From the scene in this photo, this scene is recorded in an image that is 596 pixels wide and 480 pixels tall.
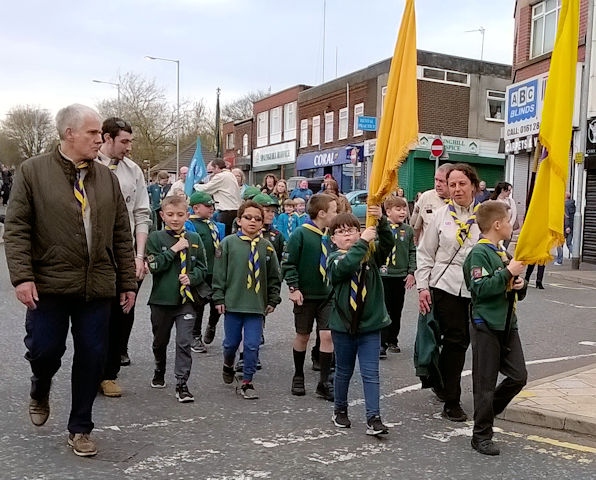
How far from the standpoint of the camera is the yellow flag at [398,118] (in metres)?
4.79

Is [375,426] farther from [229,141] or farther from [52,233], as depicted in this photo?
[229,141]

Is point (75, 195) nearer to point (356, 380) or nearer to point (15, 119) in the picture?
point (356, 380)

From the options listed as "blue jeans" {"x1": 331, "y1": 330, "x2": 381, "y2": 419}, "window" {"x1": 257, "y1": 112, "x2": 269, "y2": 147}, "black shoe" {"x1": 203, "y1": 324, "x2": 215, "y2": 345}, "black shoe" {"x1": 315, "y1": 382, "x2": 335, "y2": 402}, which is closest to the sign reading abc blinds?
"black shoe" {"x1": 203, "y1": 324, "x2": 215, "y2": 345}

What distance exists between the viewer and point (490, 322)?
4.59m

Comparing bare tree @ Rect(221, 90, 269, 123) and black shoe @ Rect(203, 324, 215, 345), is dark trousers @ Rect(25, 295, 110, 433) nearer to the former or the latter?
black shoe @ Rect(203, 324, 215, 345)

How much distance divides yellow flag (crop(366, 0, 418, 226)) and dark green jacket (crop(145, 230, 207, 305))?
1.81 metres

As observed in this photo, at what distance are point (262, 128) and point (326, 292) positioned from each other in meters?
46.7

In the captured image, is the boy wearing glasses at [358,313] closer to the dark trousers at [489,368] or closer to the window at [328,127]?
the dark trousers at [489,368]

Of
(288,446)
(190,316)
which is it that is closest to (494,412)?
(288,446)

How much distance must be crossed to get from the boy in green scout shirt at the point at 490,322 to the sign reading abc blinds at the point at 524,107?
18081mm

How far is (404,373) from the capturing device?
6.73 m

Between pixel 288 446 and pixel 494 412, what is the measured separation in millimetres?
1429

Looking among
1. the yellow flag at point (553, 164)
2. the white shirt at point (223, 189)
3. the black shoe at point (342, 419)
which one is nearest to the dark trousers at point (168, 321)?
the black shoe at point (342, 419)

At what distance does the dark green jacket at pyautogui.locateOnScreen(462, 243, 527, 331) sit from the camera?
4.52 meters
